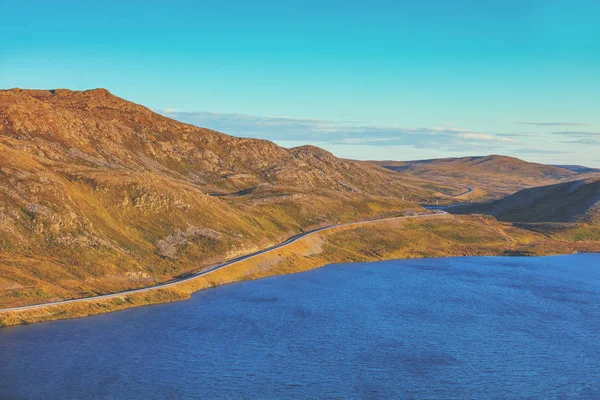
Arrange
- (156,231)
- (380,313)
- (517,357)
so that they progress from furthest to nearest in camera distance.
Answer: (156,231) → (380,313) → (517,357)

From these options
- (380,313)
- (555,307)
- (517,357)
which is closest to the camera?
(517,357)

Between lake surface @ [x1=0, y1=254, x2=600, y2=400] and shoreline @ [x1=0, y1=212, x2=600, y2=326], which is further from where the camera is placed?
shoreline @ [x1=0, y1=212, x2=600, y2=326]

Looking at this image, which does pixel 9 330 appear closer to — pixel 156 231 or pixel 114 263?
pixel 114 263

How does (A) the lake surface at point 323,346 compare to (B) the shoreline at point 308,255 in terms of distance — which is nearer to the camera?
(A) the lake surface at point 323,346

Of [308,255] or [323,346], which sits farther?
[308,255]

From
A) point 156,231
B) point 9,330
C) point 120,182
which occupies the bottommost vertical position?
point 9,330

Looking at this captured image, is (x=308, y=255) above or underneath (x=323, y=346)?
above

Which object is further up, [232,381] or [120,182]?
[120,182]

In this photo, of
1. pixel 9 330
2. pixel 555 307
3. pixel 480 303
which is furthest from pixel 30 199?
pixel 555 307
